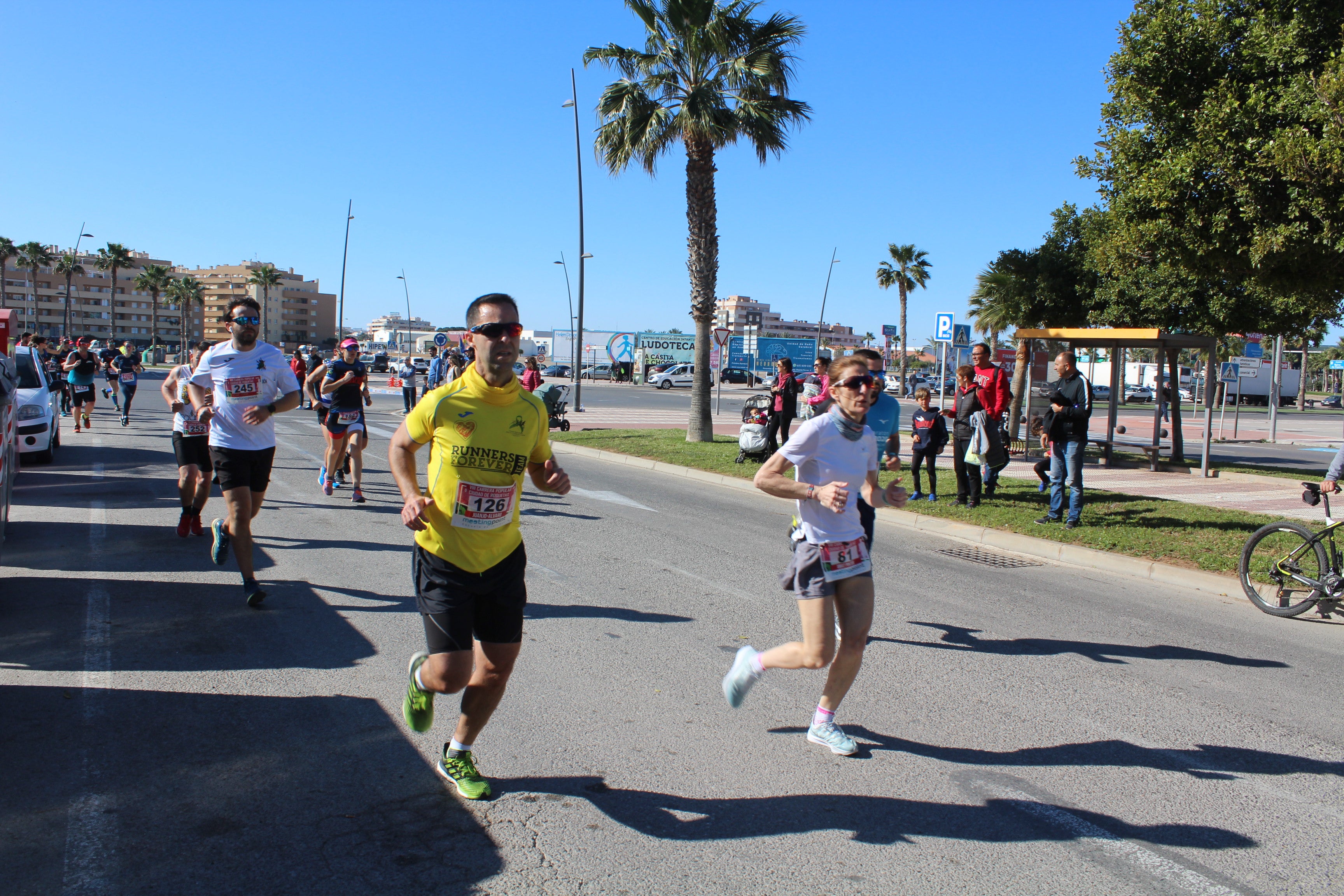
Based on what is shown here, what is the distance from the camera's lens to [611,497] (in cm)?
1227

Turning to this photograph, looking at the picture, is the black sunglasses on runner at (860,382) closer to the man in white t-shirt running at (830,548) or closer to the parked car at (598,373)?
the man in white t-shirt running at (830,548)

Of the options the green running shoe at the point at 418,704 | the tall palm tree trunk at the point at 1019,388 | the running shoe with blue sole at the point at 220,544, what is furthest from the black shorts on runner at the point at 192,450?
the tall palm tree trunk at the point at 1019,388

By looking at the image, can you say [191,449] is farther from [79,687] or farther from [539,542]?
[79,687]

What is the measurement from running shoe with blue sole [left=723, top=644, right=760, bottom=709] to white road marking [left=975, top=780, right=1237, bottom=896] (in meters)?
1.05

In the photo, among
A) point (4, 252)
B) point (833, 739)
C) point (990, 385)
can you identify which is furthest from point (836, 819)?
point (4, 252)

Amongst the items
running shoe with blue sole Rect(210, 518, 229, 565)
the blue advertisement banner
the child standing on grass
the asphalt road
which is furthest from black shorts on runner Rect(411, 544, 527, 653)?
the blue advertisement banner

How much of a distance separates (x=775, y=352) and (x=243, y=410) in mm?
65615

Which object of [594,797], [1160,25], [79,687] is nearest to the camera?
[594,797]

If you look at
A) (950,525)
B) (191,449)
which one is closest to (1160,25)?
(950,525)

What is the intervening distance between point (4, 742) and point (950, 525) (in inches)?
356

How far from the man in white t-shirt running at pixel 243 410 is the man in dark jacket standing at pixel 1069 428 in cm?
758

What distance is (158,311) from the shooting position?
522 ft

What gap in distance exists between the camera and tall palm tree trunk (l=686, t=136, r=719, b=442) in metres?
18.7

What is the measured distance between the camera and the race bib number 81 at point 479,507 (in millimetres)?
3426
